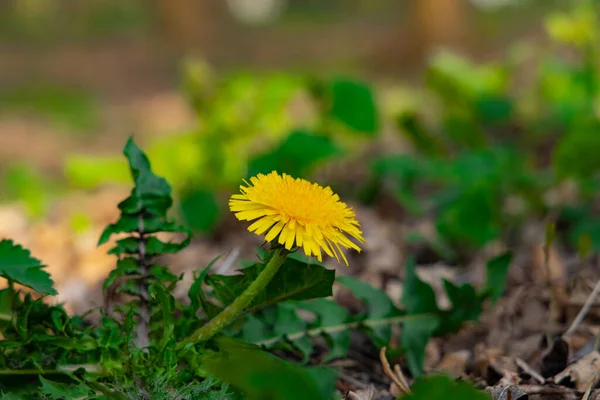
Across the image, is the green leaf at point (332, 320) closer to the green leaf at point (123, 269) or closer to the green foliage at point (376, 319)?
the green foliage at point (376, 319)

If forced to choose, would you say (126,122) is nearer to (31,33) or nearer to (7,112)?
(7,112)

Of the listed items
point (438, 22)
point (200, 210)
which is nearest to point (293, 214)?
point (200, 210)

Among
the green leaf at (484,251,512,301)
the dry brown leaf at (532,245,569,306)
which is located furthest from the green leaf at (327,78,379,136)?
the green leaf at (484,251,512,301)

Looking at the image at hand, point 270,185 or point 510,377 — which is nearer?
point 270,185

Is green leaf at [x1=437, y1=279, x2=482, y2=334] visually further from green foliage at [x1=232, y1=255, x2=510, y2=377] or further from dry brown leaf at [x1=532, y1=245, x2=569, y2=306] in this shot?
dry brown leaf at [x1=532, y1=245, x2=569, y2=306]

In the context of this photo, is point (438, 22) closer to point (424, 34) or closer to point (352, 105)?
point (424, 34)

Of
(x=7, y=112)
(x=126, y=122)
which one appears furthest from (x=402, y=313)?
(x=7, y=112)
